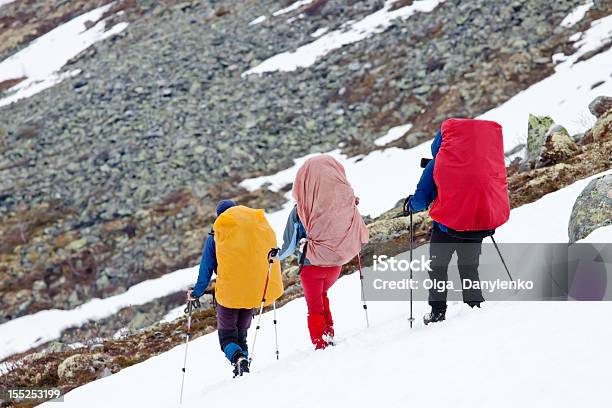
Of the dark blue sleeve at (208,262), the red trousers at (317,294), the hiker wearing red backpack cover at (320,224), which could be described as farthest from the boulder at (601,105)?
the dark blue sleeve at (208,262)

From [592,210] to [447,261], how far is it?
219 centimetres

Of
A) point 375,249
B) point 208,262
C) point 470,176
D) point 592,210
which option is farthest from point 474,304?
point 375,249

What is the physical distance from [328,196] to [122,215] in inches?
694

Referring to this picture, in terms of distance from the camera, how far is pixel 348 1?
3381cm

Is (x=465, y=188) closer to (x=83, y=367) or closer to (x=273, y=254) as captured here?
(x=273, y=254)

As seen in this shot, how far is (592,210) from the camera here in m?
6.43

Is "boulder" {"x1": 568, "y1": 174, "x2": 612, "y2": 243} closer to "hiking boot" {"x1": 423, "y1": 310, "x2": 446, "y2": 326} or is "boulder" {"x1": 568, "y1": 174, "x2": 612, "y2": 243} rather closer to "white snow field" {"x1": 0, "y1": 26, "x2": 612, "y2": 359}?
"hiking boot" {"x1": 423, "y1": 310, "x2": 446, "y2": 326}

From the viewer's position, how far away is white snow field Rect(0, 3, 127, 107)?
1470 inches

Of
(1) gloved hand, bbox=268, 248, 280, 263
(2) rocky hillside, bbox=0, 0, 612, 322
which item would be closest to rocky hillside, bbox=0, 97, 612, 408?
(1) gloved hand, bbox=268, 248, 280, 263

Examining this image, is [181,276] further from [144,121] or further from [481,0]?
[481,0]

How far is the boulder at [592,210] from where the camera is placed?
247 inches

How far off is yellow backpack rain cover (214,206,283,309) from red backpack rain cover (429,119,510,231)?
2.06m

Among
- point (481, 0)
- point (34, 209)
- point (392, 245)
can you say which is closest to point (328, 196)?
point (392, 245)

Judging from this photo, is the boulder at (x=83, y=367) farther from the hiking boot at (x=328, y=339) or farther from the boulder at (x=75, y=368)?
the hiking boot at (x=328, y=339)
